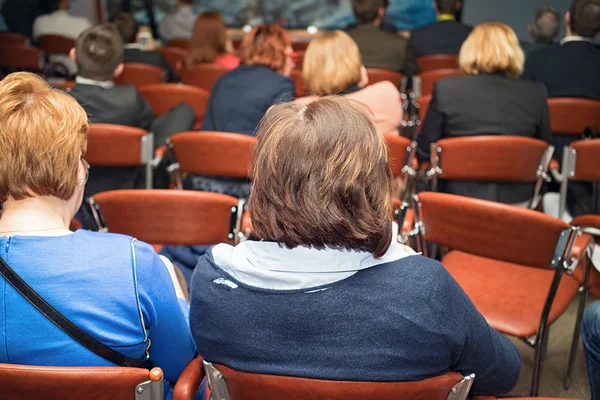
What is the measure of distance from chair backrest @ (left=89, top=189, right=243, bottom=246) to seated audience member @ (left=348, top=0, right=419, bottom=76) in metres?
3.63

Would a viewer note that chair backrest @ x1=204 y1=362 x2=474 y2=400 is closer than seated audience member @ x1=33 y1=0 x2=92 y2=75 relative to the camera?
Yes

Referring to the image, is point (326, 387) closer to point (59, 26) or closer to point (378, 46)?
point (378, 46)

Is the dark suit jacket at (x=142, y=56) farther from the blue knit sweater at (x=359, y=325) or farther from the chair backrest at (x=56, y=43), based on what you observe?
the blue knit sweater at (x=359, y=325)

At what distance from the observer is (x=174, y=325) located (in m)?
1.42

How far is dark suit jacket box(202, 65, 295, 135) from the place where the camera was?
328 cm

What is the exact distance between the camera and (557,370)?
2545 mm

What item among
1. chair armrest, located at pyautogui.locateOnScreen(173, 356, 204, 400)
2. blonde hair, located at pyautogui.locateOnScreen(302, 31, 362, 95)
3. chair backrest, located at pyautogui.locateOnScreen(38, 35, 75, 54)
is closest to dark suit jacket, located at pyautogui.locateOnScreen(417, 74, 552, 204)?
blonde hair, located at pyautogui.locateOnScreen(302, 31, 362, 95)

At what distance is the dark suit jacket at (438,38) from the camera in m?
5.68

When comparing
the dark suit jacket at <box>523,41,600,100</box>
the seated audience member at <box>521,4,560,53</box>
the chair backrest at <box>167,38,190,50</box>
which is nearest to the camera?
the dark suit jacket at <box>523,41,600,100</box>

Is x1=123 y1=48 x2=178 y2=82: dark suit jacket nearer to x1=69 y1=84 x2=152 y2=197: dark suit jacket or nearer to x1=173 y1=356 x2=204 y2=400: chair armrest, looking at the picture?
x1=69 y1=84 x2=152 y2=197: dark suit jacket

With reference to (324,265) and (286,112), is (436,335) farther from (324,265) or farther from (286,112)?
(286,112)

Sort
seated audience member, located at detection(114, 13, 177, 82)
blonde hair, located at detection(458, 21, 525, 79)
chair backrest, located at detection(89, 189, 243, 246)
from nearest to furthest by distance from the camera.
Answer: chair backrest, located at detection(89, 189, 243, 246) < blonde hair, located at detection(458, 21, 525, 79) < seated audience member, located at detection(114, 13, 177, 82)

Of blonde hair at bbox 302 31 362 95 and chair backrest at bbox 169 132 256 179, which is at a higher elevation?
blonde hair at bbox 302 31 362 95

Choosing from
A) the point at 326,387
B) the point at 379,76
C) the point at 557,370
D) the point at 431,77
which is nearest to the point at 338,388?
the point at 326,387
